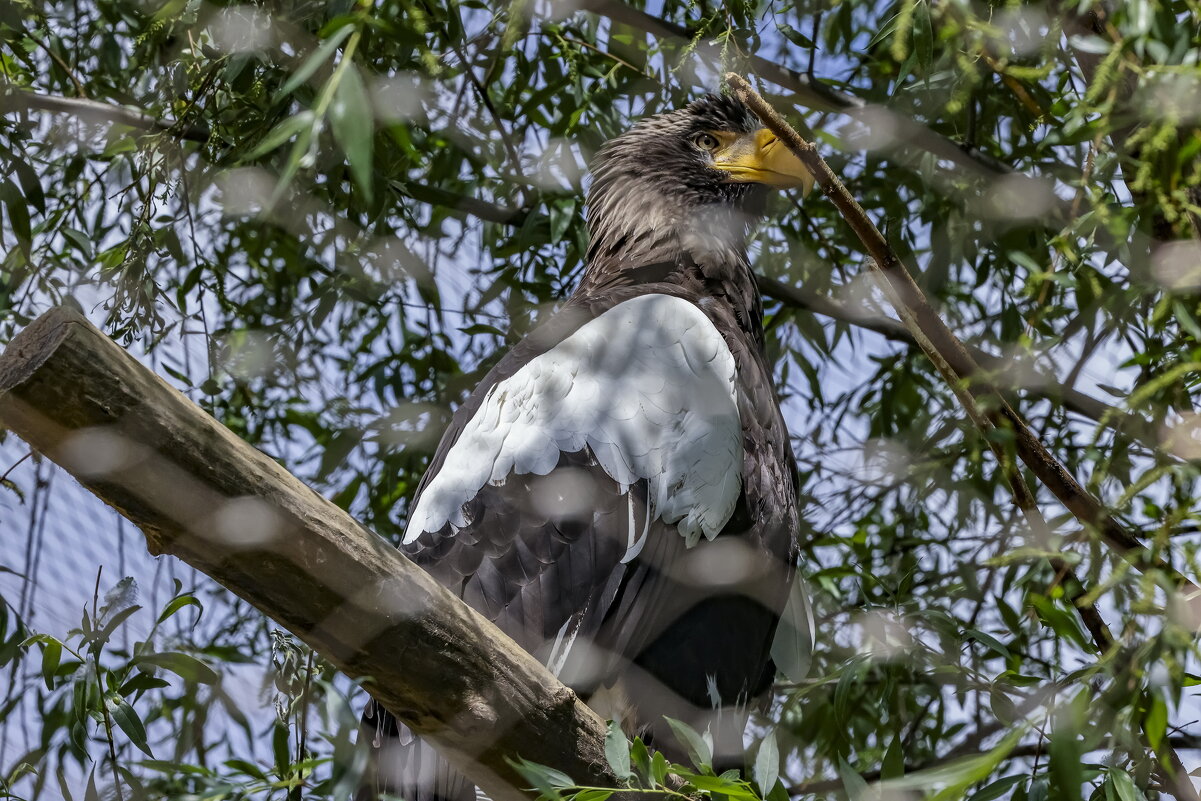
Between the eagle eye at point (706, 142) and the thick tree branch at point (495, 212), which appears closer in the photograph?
the thick tree branch at point (495, 212)

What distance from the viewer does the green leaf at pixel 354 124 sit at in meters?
0.76

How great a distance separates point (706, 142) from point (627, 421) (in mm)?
927

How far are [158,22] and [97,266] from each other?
76 cm

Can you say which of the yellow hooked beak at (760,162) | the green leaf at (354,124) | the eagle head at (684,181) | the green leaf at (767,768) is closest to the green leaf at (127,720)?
the green leaf at (767,768)

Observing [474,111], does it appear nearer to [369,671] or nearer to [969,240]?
[969,240]

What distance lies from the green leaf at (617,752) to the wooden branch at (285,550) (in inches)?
4.2

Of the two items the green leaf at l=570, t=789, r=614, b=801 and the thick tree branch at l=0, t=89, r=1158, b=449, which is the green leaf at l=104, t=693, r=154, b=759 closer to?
the green leaf at l=570, t=789, r=614, b=801

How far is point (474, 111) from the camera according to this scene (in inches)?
91.0

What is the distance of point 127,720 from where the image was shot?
1317mm

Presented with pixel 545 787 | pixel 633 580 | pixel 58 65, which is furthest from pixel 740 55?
pixel 58 65

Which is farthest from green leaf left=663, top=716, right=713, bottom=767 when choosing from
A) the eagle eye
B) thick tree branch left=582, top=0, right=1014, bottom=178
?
the eagle eye

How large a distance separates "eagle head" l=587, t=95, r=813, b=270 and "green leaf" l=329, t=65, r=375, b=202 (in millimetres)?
1356

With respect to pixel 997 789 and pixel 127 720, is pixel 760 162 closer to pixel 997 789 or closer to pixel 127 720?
pixel 997 789

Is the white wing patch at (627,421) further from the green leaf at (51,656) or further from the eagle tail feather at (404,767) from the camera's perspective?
→ the green leaf at (51,656)
